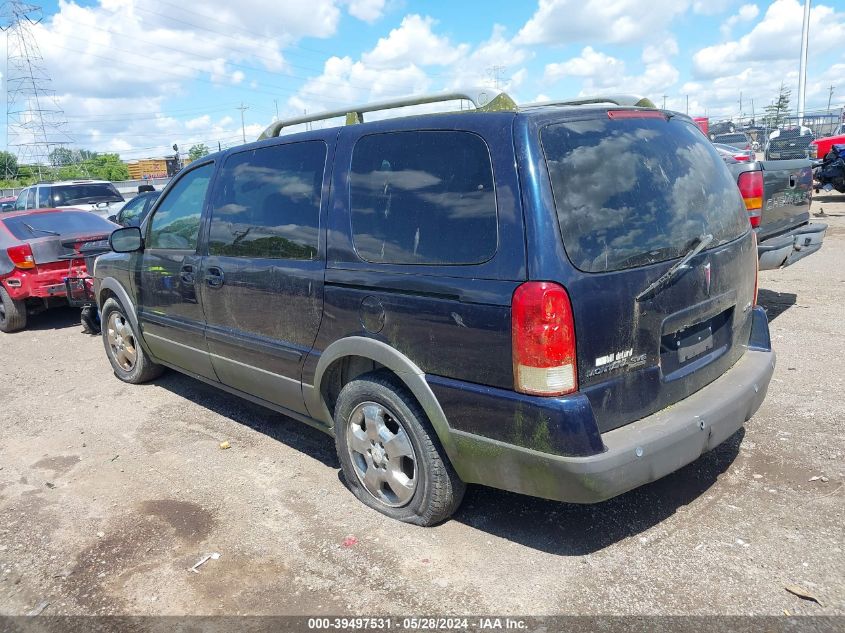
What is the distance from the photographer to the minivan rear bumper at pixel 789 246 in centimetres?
620

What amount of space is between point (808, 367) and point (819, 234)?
2.03 meters

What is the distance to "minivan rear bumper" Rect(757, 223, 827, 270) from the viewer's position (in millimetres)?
6203

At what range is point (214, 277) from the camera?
14.3 feet

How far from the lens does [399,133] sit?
333 centimetres

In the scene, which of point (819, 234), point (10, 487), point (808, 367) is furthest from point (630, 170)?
point (819, 234)

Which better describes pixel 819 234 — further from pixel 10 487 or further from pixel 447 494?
pixel 10 487

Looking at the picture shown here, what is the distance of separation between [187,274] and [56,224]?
5.63 metres

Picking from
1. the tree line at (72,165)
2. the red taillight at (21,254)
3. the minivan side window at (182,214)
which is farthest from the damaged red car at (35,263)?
the tree line at (72,165)

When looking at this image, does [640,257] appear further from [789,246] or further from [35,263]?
[35,263]

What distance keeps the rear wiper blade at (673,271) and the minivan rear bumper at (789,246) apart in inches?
129

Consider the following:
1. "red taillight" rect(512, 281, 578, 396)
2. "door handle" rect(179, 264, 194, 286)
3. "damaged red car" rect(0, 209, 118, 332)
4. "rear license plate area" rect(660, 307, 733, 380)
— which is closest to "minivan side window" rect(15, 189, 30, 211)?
"damaged red car" rect(0, 209, 118, 332)

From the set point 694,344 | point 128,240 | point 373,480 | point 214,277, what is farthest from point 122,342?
point 694,344

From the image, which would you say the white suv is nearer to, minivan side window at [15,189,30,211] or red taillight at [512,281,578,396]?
minivan side window at [15,189,30,211]

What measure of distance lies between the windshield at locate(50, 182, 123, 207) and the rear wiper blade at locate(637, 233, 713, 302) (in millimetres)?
15053
